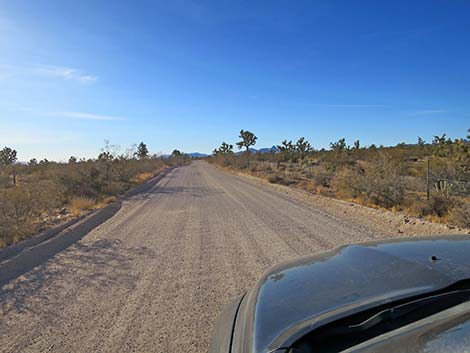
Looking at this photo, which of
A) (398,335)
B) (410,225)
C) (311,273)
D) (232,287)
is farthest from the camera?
(410,225)

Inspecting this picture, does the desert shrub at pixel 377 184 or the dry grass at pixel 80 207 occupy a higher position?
the desert shrub at pixel 377 184

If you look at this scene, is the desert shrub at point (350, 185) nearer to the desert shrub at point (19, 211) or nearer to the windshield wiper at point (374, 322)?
the desert shrub at point (19, 211)

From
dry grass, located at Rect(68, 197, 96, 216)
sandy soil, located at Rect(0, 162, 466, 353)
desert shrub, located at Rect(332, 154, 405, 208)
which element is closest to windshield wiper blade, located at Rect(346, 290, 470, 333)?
sandy soil, located at Rect(0, 162, 466, 353)

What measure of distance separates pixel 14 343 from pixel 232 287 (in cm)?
278

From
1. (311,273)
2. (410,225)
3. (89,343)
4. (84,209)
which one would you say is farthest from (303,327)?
(84,209)

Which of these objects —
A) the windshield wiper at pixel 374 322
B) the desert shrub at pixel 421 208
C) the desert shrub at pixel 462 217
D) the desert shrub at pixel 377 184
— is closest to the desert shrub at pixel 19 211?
the windshield wiper at pixel 374 322

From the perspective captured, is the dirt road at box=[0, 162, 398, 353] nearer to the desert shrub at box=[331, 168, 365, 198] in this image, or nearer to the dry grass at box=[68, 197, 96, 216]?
the dry grass at box=[68, 197, 96, 216]

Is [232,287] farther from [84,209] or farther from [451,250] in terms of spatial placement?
[84,209]

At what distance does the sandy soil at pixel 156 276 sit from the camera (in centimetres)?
371

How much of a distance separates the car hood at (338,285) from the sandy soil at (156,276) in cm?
183

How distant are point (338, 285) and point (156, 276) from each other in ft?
14.0

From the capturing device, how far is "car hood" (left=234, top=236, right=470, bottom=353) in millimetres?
1571

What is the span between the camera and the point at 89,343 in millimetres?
3537

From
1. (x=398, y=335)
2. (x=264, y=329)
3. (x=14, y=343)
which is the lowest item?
(x=14, y=343)
